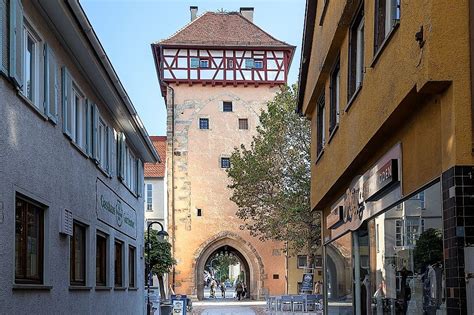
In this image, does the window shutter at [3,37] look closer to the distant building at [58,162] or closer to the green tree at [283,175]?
the distant building at [58,162]

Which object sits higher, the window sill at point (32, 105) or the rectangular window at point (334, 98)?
the rectangular window at point (334, 98)

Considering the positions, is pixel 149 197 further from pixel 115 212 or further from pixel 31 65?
pixel 31 65

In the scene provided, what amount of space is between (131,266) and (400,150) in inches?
604

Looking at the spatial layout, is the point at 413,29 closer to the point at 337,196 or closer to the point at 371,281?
the point at 371,281

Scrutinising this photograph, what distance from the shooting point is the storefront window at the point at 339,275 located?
49.7 feet

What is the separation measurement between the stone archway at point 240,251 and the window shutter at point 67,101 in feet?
123

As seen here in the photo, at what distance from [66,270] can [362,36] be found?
6.06m

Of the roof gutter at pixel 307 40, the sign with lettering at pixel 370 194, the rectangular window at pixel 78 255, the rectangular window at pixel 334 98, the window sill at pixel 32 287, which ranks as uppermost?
the roof gutter at pixel 307 40

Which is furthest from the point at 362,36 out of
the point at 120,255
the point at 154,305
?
the point at 154,305

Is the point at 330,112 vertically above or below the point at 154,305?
above

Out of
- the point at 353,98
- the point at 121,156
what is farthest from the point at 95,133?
the point at 353,98

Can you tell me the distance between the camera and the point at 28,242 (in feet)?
37.2

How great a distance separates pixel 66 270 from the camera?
13.5 m

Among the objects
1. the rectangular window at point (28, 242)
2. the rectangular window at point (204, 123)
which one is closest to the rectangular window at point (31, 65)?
the rectangular window at point (28, 242)
